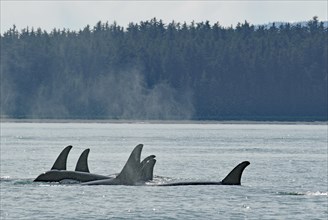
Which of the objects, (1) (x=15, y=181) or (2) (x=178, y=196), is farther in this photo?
(1) (x=15, y=181)

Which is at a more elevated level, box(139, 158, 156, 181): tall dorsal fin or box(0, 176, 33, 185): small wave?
box(139, 158, 156, 181): tall dorsal fin

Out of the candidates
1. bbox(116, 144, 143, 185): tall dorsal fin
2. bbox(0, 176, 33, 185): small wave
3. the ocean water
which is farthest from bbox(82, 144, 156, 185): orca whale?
bbox(0, 176, 33, 185): small wave

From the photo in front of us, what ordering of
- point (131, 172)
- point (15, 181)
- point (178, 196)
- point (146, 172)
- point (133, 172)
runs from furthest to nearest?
point (15, 181) < point (146, 172) < point (133, 172) < point (131, 172) < point (178, 196)

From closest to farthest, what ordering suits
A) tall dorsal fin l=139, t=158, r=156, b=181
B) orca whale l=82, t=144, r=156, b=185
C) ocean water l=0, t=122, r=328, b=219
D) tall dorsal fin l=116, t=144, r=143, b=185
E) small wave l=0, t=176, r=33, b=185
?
ocean water l=0, t=122, r=328, b=219
orca whale l=82, t=144, r=156, b=185
tall dorsal fin l=116, t=144, r=143, b=185
tall dorsal fin l=139, t=158, r=156, b=181
small wave l=0, t=176, r=33, b=185

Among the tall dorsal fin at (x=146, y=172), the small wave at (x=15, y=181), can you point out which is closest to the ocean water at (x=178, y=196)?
the small wave at (x=15, y=181)

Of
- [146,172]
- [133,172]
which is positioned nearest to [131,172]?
[133,172]

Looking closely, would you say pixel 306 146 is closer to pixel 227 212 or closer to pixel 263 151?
pixel 263 151

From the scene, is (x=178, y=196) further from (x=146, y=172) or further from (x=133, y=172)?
(x=146, y=172)

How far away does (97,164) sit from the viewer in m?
81.1

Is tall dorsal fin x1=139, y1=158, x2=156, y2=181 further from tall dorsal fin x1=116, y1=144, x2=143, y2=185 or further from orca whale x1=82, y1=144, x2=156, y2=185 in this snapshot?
tall dorsal fin x1=116, y1=144, x2=143, y2=185

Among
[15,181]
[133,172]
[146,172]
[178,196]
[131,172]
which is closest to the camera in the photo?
[178,196]

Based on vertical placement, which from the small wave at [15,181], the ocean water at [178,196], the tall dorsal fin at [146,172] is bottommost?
the ocean water at [178,196]

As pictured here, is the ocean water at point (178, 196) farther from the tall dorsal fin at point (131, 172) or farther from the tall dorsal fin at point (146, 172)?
the tall dorsal fin at point (146, 172)

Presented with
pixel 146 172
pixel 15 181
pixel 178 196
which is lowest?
pixel 178 196
